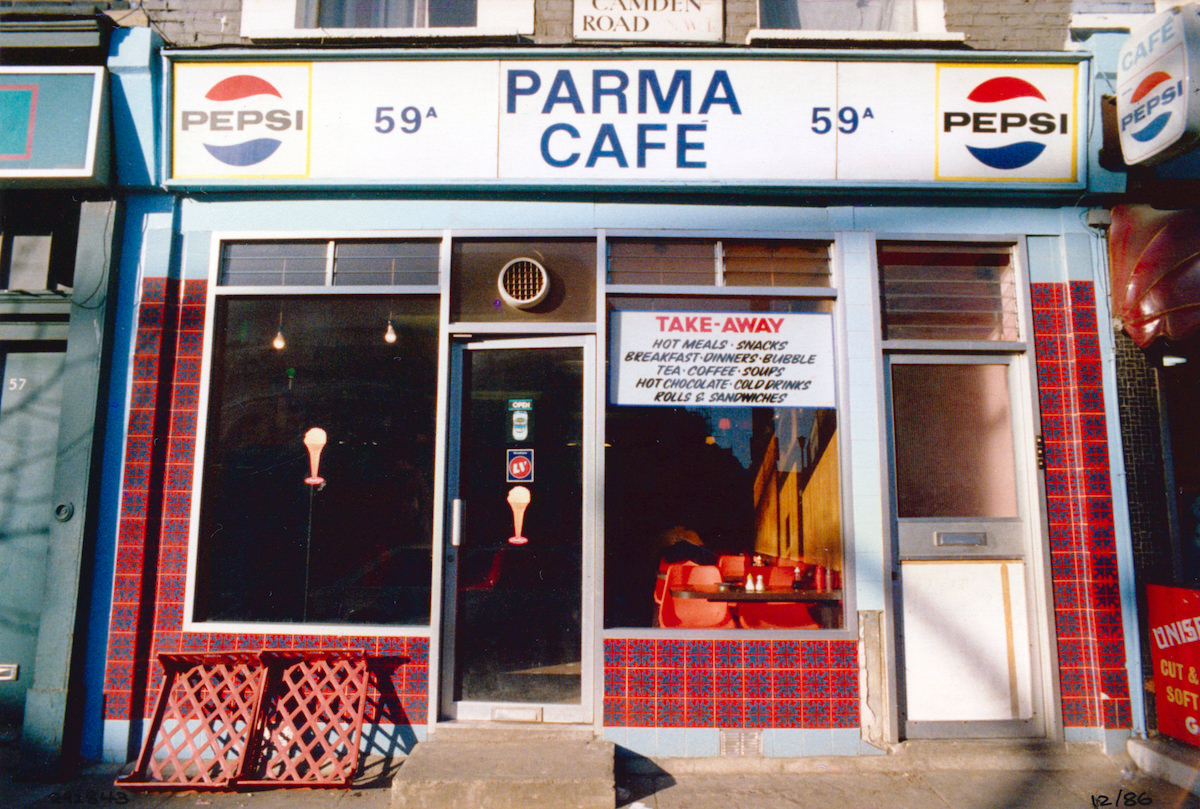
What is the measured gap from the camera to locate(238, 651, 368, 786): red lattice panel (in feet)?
12.9

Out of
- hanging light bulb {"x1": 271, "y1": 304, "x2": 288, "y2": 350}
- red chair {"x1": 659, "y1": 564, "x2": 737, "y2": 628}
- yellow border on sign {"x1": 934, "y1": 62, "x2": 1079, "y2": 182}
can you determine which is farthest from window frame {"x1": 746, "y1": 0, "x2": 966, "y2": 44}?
hanging light bulb {"x1": 271, "y1": 304, "x2": 288, "y2": 350}

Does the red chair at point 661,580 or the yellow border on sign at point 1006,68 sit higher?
the yellow border on sign at point 1006,68

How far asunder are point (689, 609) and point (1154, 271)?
155 inches

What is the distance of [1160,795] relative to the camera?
3844 mm

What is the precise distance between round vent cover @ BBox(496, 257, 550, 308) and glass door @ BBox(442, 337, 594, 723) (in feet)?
1.03

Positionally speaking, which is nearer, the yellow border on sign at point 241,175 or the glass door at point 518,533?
the glass door at point 518,533

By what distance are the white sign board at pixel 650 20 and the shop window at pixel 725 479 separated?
1.98 meters

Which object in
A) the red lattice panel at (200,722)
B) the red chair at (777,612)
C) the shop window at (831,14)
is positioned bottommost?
the red lattice panel at (200,722)

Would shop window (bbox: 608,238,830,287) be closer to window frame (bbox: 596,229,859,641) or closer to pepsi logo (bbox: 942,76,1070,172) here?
window frame (bbox: 596,229,859,641)

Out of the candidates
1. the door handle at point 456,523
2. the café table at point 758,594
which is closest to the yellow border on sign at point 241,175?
the door handle at point 456,523

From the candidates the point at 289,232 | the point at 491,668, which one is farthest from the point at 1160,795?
the point at 289,232

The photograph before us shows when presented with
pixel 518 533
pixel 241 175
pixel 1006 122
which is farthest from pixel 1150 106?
pixel 241 175

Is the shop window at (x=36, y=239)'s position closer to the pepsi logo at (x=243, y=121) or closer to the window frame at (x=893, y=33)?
the pepsi logo at (x=243, y=121)

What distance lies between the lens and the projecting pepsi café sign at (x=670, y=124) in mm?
4715
